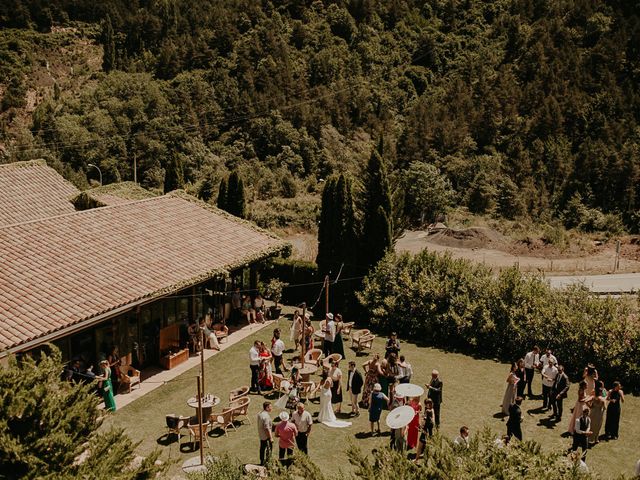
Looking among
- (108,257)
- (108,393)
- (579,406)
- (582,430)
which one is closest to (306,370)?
(108,393)

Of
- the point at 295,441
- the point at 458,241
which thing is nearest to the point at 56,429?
the point at 295,441

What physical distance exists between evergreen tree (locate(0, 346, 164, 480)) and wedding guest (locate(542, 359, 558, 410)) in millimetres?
10851

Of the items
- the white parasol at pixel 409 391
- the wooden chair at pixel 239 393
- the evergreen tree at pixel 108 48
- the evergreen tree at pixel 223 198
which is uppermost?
the evergreen tree at pixel 108 48

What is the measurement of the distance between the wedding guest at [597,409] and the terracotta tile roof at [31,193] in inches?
843

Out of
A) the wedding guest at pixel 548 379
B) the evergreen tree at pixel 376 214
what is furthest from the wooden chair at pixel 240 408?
the evergreen tree at pixel 376 214

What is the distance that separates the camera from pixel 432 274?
72.6ft

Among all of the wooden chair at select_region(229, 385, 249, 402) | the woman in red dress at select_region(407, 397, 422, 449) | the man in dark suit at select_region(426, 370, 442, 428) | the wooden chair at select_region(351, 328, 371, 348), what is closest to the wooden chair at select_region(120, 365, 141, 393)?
the wooden chair at select_region(229, 385, 249, 402)

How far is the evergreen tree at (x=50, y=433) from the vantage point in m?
7.71

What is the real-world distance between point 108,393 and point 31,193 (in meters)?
14.2

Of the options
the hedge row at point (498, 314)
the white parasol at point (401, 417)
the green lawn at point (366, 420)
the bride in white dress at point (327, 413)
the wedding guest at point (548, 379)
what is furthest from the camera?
the hedge row at point (498, 314)

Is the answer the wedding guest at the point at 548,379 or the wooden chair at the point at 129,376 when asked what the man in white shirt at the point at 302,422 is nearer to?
the wooden chair at the point at 129,376

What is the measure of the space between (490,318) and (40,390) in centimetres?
1571

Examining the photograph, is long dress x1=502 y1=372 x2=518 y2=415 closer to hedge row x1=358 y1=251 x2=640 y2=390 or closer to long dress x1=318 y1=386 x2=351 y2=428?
long dress x1=318 y1=386 x2=351 y2=428

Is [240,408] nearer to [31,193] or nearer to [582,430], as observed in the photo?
[582,430]
